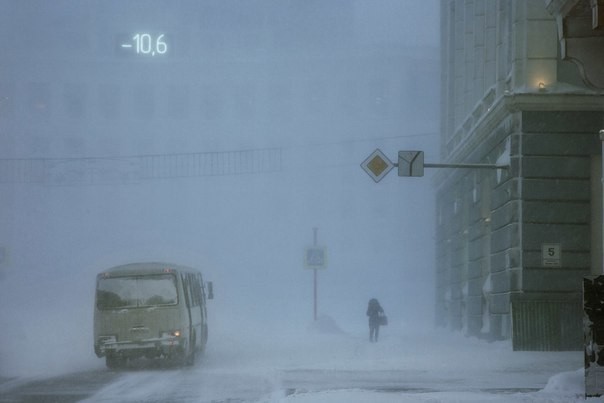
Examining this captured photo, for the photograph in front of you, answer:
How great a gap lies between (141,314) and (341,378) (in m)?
6.42

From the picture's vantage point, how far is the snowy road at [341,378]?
14.1 metres

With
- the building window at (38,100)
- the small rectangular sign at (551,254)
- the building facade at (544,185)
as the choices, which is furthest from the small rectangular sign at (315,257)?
the building window at (38,100)

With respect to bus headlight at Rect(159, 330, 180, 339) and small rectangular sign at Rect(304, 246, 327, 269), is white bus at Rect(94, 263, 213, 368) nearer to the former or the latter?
bus headlight at Rect(159, 330, 180, 339)

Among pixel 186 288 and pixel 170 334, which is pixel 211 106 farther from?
pixel 170 334

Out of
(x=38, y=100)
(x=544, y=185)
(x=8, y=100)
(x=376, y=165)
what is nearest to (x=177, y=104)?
(x=38, y=100)

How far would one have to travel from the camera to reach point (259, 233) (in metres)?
77.8

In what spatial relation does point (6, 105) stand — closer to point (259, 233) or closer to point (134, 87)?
point (134, 87)

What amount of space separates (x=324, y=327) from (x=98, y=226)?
40.1 metres

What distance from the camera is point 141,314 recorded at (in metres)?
23.2

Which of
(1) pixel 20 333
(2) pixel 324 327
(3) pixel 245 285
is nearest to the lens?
(1) pixel 20 333

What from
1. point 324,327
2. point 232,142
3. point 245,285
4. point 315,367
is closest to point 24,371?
point 315,367

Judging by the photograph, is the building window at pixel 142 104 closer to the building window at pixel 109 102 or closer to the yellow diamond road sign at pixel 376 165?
the building window at pixel 109 102

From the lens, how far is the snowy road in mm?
14078

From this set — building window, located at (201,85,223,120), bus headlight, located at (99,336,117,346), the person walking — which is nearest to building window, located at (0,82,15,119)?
building window, located at (201,85,223,120)
